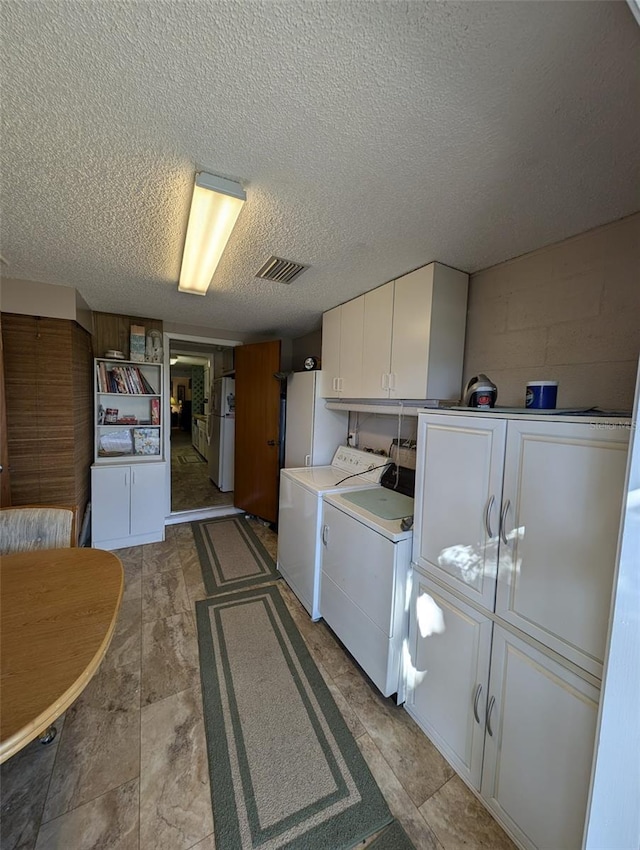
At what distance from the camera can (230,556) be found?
9.95 ft

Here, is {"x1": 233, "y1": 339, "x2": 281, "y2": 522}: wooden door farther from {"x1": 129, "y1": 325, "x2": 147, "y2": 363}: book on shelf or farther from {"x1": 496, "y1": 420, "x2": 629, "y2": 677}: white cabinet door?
{"x1": 496, "y1": 420, "x2": 629, "y2": 677}: white cabinet door

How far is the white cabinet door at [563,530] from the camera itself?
91 cm

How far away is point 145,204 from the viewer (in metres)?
1.38

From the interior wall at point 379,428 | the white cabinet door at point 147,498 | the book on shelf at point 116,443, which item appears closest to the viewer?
the interior wall at point 379,428

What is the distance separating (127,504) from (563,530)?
3.54 m

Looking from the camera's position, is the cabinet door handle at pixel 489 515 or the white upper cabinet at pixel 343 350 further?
the white upper cabinet at pixel 343 350

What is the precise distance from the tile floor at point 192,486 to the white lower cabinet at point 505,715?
3358mm

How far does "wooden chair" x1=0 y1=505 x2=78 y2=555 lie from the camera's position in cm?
166

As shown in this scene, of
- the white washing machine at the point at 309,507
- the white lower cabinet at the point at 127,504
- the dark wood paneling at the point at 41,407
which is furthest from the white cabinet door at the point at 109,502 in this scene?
the white washing machine at the point at 309,507

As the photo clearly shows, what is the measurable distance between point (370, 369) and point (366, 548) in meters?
1.28

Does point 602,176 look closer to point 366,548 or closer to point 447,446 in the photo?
point 447,446

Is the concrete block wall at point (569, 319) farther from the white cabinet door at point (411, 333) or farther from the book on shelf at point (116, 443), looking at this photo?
the book on shelf at point (116, 443)

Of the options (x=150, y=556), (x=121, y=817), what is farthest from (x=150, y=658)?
(x=150, y=556)

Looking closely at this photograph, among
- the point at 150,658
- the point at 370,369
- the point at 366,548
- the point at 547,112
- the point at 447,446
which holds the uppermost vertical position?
the point at 547,112
